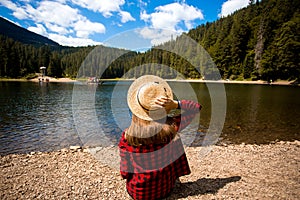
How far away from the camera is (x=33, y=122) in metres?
15.6

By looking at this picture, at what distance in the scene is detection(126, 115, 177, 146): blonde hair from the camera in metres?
2.99

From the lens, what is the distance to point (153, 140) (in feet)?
10.3

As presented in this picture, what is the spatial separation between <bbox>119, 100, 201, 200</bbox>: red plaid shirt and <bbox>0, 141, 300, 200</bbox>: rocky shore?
711mm

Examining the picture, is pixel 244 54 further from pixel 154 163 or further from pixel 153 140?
pixel 153 140

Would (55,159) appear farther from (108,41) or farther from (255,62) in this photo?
(255,62)

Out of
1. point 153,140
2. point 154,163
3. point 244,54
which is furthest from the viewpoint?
point 244,54

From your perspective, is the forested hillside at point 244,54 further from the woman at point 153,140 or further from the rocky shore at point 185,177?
the woman at point 153,140

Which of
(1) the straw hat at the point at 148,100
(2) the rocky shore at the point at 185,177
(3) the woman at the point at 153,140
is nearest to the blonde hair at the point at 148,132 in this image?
(3) the woman at the point at 153,140

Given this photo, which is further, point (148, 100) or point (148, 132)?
point (148, 132)

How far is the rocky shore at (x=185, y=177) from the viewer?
4328mm

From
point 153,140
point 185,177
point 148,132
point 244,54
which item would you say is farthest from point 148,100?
point 244,54

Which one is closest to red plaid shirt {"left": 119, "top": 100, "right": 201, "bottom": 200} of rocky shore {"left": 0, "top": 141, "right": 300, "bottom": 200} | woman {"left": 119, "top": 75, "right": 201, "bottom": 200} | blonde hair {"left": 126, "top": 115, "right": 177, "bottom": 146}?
woman {"left": 119, "top": 75, "right": 201, "bottom": 200}

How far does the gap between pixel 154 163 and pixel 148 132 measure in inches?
29.3

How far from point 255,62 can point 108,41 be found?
84436mm
